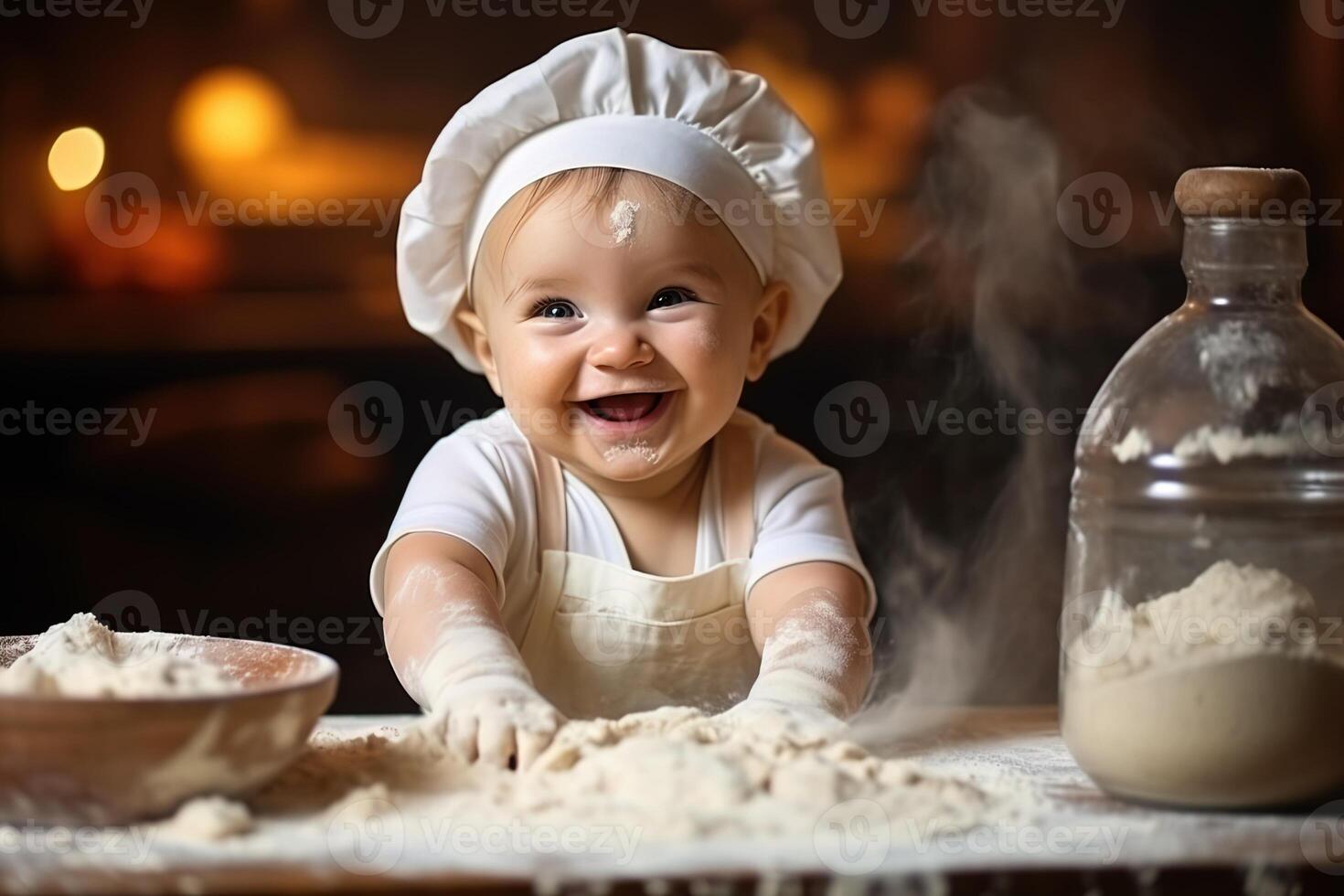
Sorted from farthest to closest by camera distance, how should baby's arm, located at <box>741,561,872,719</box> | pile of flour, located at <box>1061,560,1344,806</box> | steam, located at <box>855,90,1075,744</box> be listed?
steam, located at <box>855,90,1075,744</box>
baby's arm, located at <box>741,561,872,719</box>
pile of flour, located at <box>1061,560,1344,806</box>

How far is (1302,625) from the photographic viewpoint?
0.78 meters

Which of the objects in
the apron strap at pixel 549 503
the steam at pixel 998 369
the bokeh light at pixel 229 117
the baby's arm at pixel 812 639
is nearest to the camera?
the baby's arm at pixel 812 639

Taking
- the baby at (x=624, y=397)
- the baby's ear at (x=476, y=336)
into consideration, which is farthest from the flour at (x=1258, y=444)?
the baby's ear at (x=476, y=336)

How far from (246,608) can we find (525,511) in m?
1.24

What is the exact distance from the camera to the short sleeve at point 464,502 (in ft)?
3.91

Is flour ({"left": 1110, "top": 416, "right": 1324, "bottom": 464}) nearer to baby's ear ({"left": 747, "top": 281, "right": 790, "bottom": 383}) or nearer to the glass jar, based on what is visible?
the glass jar

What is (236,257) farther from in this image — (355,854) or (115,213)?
(355,854)

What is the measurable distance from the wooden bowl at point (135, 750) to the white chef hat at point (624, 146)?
2.04 ft

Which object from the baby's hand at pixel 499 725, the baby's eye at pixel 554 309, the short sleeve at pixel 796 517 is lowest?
the baby's hand at pixel 499 725

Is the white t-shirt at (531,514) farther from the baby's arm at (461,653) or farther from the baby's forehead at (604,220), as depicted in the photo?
the baby's forehead at (604,220)

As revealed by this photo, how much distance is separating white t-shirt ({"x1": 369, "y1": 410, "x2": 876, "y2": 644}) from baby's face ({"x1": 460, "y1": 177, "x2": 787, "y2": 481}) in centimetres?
6

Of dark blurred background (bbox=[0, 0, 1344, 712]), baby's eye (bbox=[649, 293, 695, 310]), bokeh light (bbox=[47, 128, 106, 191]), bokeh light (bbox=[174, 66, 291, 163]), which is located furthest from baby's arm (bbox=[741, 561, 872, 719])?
bokeh light (bbox=[47, 128, 106, 191])

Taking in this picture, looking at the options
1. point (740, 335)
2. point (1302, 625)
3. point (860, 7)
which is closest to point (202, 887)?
point (1302, 625)

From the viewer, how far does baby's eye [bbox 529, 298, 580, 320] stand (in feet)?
3.98
